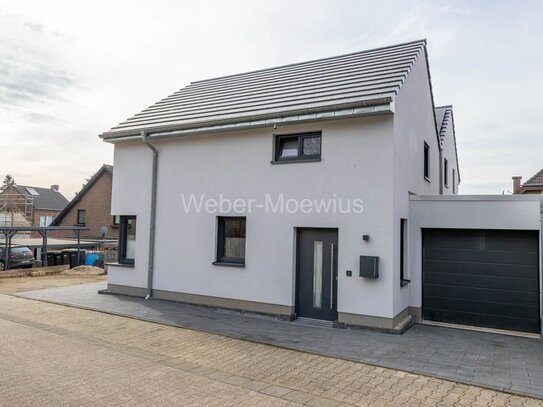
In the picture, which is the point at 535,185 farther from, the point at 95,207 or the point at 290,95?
the point at 95,207

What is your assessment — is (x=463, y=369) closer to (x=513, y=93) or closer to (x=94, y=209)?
(x=513, y=93)

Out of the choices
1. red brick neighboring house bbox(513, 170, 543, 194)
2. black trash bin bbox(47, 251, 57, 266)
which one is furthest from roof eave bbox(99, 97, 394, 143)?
red brick neighboring house bbox(513, 170, 543, 194)

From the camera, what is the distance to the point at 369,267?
26.3 ft

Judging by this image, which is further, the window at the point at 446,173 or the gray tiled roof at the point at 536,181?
the gray tiled roof at the point at 536,181

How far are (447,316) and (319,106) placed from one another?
5368 mm

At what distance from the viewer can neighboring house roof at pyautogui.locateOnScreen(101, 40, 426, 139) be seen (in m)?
8.61

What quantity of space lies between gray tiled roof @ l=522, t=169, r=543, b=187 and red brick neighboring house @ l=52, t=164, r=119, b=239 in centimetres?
3101

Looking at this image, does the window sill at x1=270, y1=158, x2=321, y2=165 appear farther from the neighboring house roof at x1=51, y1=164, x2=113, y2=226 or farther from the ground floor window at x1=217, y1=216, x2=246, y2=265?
the neighboring house roof at x1=51, y1=164, x2=113, y2=226

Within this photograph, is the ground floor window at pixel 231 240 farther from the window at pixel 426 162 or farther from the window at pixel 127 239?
the window at pixel 426 162

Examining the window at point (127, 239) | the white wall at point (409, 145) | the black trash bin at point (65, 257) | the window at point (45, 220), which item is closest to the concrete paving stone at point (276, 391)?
the white wall at point (409, 145)

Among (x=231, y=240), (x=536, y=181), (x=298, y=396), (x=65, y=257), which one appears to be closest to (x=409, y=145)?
(x=231, y=240)

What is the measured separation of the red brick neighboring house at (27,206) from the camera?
49312mm

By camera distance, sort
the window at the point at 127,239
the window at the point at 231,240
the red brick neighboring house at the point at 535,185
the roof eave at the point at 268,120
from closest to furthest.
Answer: the roof eave at the point at 268,120
the window at the point at 231,240
the window at the point at 127,239
the red brick neighboring house at the point at 535,185

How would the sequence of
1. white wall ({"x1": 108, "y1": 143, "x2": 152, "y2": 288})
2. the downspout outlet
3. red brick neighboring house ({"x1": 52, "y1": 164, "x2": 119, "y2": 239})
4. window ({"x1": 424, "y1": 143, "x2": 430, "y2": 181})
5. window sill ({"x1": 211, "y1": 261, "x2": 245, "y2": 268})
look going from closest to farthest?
1. window sill ({"x1": 211, "y1": 261, "x2": 245, "y2": 268})
2. the downspout outlet
3. white wall ({"x1": 108, "y1": 143, "x2": 152, "y2": 288})
4. window ({"x1": 424, "y1": 143, "x2": 430, "y2": 181})
5. red brick neighboring house ({"x1": 52, "y1": 164, "x2": 119, "y2": 239})
